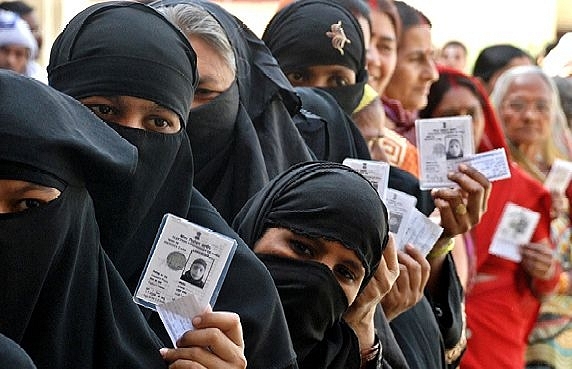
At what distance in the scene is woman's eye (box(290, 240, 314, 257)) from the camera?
10.4 feet

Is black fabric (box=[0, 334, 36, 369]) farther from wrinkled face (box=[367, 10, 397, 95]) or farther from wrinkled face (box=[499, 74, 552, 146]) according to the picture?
wrinkled face (box=[499, 74, 552, 146])

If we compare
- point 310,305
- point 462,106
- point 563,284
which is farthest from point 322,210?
point 563,284

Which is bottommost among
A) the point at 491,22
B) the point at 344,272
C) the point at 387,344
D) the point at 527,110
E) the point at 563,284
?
the point at 491,22

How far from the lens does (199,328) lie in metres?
2.61

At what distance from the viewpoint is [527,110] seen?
715 cm

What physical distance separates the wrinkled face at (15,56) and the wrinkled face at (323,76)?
7.43 feet

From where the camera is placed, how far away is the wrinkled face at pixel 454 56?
36.8ft

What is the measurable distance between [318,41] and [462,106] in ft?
5.49

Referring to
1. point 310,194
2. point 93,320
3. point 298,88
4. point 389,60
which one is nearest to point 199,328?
point 93,320

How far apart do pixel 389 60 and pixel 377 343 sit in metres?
2.15

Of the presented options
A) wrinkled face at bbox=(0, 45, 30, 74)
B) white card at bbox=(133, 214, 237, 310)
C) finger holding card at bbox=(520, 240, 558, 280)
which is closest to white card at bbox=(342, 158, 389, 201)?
white card at bbox=(133, 214, 237, 310)

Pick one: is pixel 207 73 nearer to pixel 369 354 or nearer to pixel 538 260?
pixel 369 354

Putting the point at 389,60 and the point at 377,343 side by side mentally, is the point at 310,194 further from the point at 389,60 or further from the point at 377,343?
the point at 389,60

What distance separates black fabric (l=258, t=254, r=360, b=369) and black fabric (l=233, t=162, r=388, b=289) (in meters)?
0.08
